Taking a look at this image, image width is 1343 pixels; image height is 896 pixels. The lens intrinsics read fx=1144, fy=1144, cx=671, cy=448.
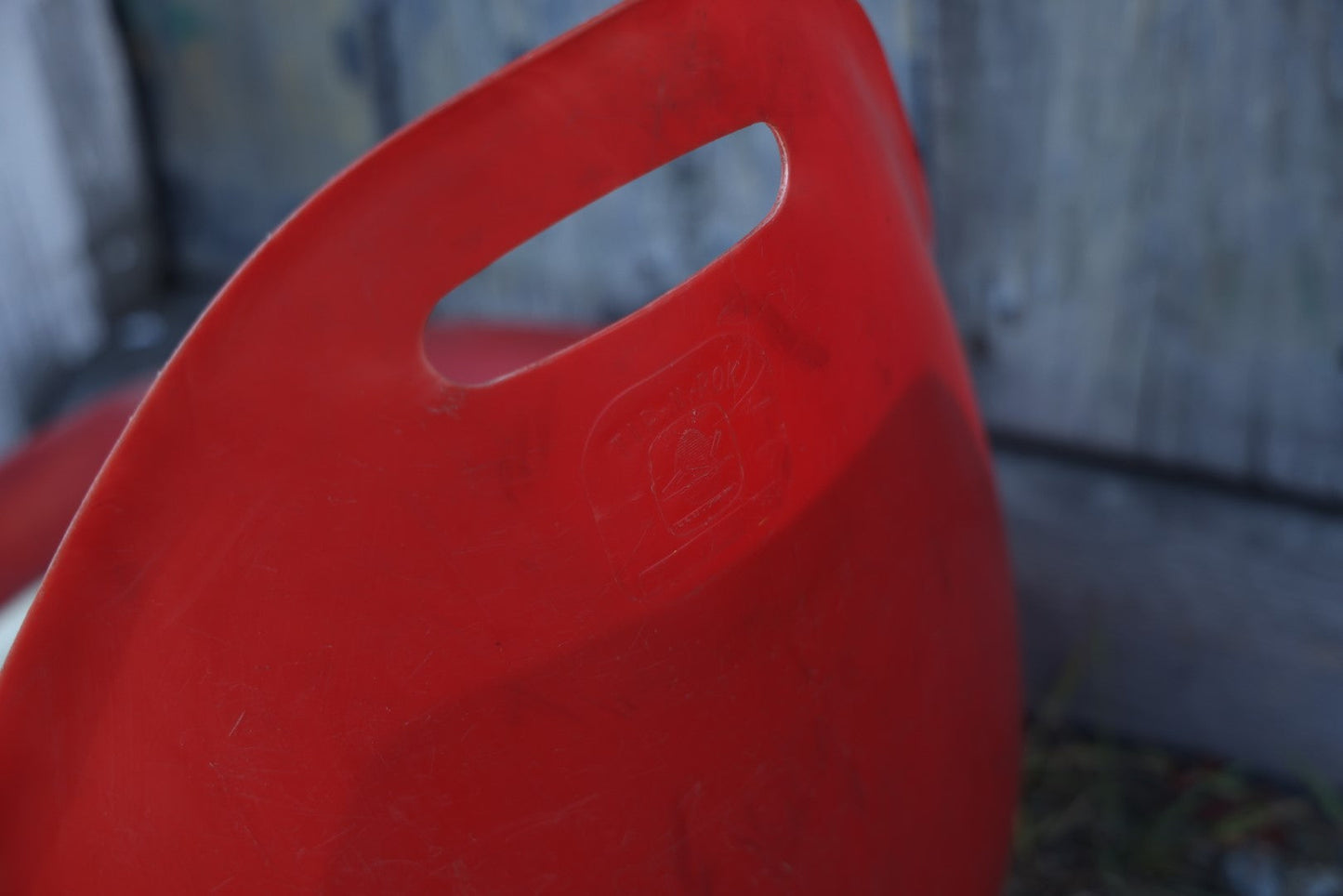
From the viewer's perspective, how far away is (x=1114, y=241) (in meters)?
1.05

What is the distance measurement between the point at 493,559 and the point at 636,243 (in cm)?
84

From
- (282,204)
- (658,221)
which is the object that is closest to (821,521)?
(658,221)

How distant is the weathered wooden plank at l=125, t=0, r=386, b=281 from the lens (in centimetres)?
146

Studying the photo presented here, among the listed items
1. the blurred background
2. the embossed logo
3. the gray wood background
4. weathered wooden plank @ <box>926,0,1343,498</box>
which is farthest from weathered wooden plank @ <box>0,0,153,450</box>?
the embossed logo

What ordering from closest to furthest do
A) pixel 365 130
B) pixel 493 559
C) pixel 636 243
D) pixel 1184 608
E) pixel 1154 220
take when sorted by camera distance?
1. pixel 493 559
2. pixel 1154 220
3. pixel 1184 608
4. pixel 636 243
5. pixel 365 130

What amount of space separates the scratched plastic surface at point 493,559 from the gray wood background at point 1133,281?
1.73 feet

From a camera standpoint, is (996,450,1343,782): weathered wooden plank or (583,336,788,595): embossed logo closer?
(583,336,788,595): embossed logo

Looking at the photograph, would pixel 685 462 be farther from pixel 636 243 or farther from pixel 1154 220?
pixel 636 243

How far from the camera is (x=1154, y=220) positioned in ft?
3.37

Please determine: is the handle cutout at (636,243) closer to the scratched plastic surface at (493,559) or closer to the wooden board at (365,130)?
the wooden board at (365,130)

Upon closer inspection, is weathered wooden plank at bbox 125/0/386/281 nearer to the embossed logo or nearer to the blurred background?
the blurred background

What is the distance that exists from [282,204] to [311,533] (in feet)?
4.03

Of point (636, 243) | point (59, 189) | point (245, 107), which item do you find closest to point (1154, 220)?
point (636, 243)

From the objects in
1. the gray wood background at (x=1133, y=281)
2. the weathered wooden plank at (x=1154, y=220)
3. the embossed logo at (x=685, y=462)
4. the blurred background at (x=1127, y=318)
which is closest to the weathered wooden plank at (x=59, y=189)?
the blurred background at (x=1127, y=318)
